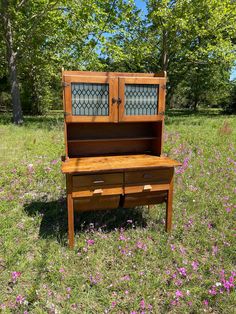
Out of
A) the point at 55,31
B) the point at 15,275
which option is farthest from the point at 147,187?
the point at 55,31

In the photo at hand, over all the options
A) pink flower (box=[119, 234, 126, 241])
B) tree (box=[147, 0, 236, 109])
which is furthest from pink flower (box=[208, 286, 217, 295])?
tree (box=[147, 0, 236, 109])

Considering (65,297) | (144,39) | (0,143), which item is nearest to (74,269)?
(65,297)

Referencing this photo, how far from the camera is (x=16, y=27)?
40.4 feet

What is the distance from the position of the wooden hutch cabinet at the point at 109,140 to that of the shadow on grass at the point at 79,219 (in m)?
0.41

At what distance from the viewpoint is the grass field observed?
2.32 m

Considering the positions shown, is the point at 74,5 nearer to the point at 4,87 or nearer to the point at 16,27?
the point at 16,27

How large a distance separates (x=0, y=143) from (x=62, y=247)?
5183mm

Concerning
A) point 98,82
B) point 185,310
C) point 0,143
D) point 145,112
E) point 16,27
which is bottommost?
point 185,310

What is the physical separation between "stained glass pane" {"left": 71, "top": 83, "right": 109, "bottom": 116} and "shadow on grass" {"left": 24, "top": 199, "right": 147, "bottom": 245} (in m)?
1.46

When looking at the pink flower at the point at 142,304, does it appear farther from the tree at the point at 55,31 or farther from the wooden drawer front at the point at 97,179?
the tree at the point at 55,31

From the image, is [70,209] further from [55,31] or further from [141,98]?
[55,31]

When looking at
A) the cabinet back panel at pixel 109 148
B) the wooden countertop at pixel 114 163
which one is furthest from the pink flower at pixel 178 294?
the cabinet back panel at pixel 109 148

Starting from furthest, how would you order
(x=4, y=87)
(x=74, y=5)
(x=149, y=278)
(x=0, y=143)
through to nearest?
1. (x=4, y=87)
2. (x=74, y=5)
3. (x=0, y=143)
4. (x=149, y=278)

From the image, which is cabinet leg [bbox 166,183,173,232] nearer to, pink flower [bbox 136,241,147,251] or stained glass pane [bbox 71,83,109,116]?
pink flower [bbox 136,241,147,251]
